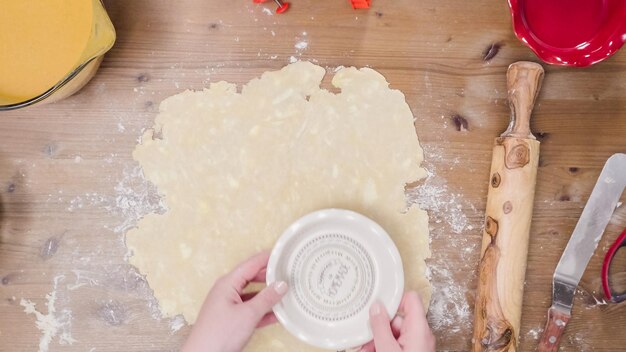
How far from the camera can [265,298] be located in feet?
3.29

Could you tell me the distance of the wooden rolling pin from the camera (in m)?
1.04

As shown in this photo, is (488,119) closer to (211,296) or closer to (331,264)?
(331,264)

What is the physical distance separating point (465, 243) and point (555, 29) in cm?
43

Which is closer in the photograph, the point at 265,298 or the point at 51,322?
the point at 265,298

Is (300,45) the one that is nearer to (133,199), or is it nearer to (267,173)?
(267,173)

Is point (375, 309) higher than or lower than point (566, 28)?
lower

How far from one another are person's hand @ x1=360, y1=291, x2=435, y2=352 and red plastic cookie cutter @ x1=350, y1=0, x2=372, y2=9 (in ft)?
1.80

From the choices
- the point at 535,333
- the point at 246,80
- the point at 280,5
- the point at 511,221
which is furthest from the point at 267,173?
the point at 535,333

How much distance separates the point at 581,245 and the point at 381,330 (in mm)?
421

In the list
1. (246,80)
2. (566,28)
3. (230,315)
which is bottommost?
(230,315)

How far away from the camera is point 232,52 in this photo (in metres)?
1.12

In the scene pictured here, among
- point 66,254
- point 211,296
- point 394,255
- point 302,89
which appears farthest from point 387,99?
point 66,254

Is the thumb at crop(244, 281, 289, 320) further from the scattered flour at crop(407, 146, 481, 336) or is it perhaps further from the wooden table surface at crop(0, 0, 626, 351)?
→ the scattered flour at crop(407, 146, 481, 336)

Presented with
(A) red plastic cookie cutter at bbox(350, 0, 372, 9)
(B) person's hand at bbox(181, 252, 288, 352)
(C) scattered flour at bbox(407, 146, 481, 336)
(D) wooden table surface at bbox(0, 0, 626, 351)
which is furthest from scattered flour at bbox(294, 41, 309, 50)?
(B) person's hand at bbox(181, 252, 288, 352)
